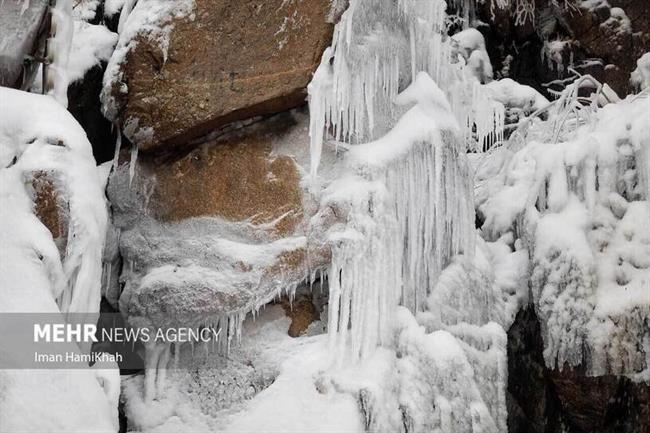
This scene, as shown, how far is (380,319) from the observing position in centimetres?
413

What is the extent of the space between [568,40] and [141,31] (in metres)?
6.81

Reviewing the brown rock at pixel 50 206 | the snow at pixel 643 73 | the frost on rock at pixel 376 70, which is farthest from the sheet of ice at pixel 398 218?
the snow at pixel 643 73

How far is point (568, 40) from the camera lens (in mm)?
9367

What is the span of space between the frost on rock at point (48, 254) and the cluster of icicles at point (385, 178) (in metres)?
1.39

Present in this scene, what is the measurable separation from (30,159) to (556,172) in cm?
368

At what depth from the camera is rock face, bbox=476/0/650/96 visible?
29.2 ft

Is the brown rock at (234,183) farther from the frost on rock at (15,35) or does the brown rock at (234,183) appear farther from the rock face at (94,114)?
the frost on rock at (15,35)

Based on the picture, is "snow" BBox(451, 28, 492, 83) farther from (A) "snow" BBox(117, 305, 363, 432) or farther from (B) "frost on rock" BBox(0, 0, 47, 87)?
(B) "frost on rock" BBox(0, 0, 47, 87)

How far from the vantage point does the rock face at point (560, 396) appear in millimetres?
4605

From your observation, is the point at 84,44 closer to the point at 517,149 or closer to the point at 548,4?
the point at 517,149

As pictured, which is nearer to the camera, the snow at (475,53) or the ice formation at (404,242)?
the ice formation at (404,242)

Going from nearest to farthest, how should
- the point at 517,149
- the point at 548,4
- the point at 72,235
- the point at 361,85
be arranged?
1. the point at 72,235
2. the point at 361,85
3. the point at 517,149
4. the point at 548,4

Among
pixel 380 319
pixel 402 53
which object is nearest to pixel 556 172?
pixel 402 53

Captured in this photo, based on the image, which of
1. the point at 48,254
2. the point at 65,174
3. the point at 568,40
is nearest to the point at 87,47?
the point at 65,174
